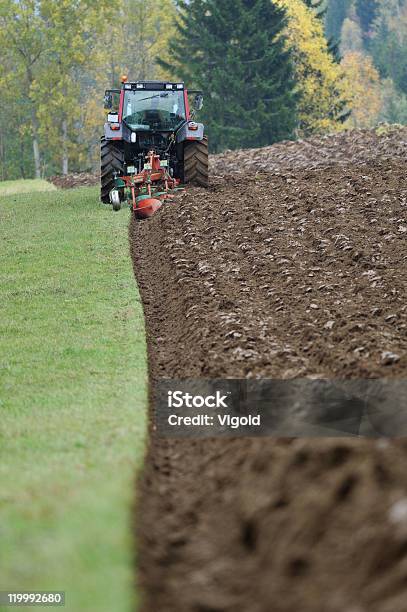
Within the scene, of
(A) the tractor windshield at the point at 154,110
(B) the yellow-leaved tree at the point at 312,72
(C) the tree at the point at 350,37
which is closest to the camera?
(A) the tractor windshield at the point at 154,110

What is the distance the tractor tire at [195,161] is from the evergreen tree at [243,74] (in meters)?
23.9

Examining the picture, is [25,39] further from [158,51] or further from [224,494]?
[224,494]

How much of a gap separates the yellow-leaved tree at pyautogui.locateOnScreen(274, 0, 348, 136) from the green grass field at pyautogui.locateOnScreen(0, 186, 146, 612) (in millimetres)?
37617

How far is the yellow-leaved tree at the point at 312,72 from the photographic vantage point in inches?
2015

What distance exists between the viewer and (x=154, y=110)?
19812 mm

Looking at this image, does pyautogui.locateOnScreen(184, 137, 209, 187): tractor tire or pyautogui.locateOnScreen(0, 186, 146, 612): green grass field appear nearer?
pyautogui.locateOnScreen(0, 186, 146, 612): green grass field

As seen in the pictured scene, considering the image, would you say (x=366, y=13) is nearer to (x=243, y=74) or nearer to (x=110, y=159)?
(x=243, y=74)

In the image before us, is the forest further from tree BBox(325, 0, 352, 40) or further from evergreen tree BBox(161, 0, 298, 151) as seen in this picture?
tree BBox(325, 0, 352, 40)

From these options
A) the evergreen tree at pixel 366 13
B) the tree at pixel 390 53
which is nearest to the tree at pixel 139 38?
the tree at pixel 390 53

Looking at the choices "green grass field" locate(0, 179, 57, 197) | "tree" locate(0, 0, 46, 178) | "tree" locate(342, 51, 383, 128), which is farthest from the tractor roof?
"tree" locate(342, 51, 383, 128)

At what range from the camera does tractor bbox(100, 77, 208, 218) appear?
19.4 metres

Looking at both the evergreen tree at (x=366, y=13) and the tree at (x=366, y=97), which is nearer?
the tree at (x=366, y=97)

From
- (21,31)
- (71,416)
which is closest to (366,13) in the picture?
(21,31)

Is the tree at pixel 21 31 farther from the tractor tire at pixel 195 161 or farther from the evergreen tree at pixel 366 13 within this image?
the evergreen tree at pixel 366 13
